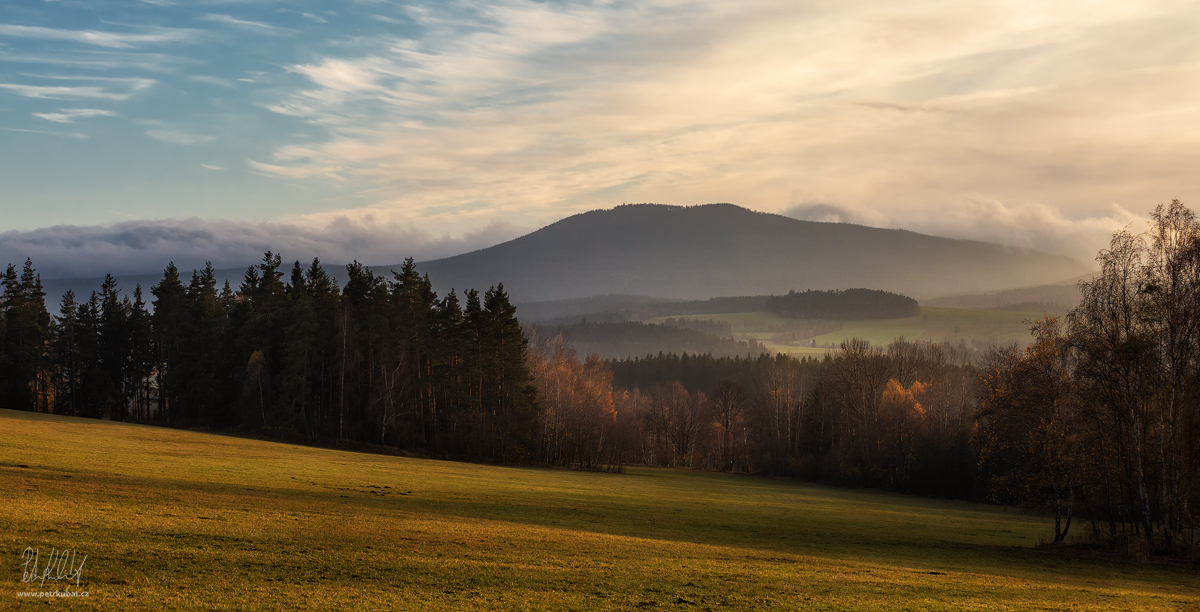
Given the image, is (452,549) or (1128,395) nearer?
(452,549)

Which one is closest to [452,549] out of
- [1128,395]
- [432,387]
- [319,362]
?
[1128,395]

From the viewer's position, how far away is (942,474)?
87938 mm

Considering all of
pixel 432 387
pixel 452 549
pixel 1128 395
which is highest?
pixel 1128 395

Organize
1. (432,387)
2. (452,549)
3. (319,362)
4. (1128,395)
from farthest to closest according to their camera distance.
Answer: (432,387) < (319,362) < (1128,395) < (452,549)

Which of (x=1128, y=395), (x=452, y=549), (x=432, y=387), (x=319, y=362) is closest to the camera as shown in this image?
(x=452, y=549)

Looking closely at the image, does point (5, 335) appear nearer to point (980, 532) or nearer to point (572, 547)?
point (572, 547)

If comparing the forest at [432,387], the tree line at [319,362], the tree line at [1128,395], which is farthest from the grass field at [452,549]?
the tree line at [319,362]

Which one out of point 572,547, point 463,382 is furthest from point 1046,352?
point 463,382

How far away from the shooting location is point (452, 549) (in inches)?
922

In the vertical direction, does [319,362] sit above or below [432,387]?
above

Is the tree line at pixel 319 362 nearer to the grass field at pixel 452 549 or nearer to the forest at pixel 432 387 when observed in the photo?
the forest at pixel 432 387

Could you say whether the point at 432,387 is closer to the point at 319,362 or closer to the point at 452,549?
the point at 319,362

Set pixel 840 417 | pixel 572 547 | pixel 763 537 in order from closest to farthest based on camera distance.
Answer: pixel 572 547 < pixel 763 537 < pixel 840 417

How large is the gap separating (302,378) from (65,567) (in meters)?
67.5
